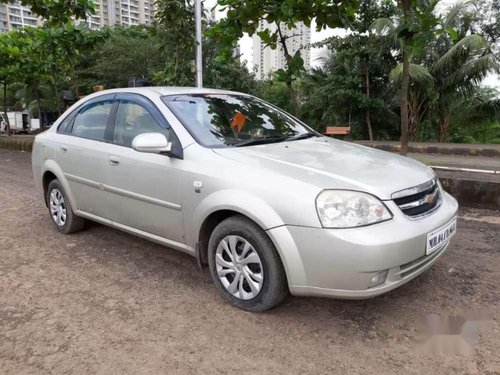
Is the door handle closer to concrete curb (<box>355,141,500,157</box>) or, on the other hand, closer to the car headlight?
the car headlight

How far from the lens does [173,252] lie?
4.28 metres

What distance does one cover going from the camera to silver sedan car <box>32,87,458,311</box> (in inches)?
107

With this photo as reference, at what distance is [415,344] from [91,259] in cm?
284

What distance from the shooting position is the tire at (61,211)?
4742 millimetres

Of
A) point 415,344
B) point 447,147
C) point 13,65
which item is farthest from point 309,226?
point 13,65

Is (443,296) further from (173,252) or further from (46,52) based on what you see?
(46,52)

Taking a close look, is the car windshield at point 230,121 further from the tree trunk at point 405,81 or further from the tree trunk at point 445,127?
the tree trunk at point 445,127

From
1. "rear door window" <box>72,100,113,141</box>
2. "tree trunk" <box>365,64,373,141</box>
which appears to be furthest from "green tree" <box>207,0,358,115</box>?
"tree trunk" <box>365,64,373,141</box>

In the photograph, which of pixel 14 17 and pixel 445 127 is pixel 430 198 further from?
pixel 14 17

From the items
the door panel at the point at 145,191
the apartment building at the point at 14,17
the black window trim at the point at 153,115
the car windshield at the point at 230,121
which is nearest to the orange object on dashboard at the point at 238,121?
the car windshield at the point at 230,121

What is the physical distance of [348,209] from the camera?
273 centimetres

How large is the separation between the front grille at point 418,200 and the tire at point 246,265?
84 centimetres

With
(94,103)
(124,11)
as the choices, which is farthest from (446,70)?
(124,11)

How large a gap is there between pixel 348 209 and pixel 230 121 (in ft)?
4.90
